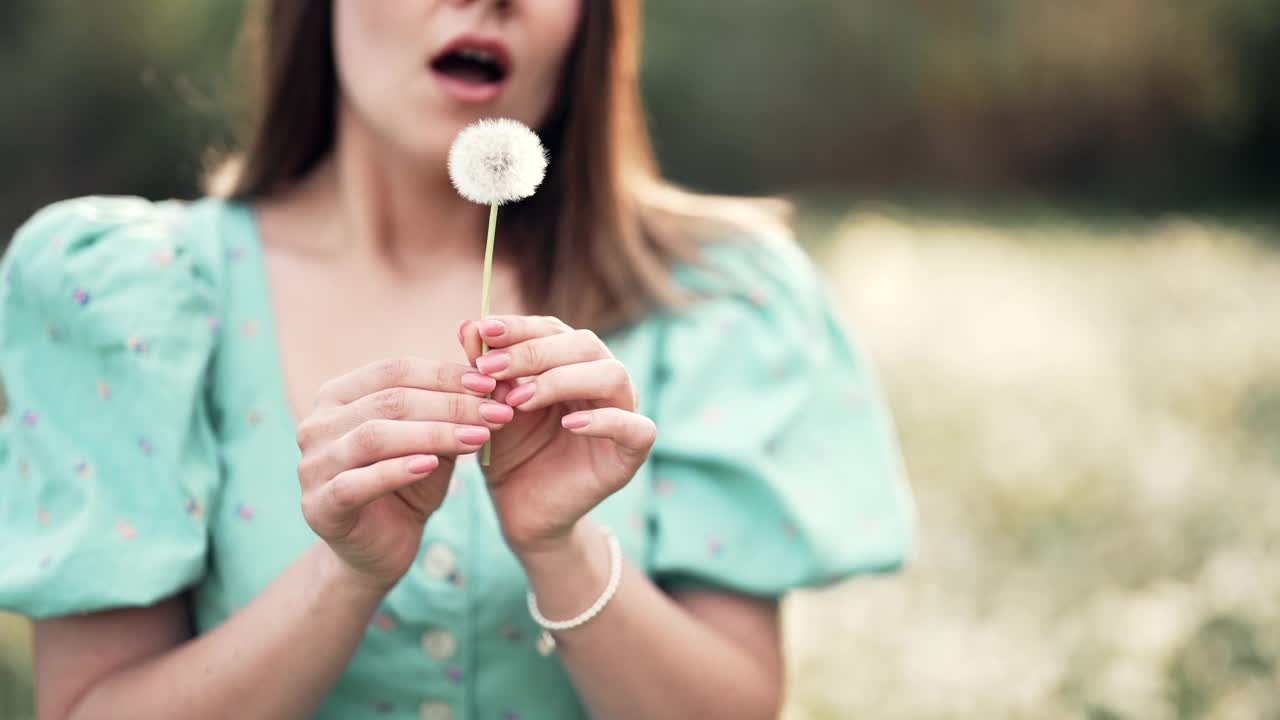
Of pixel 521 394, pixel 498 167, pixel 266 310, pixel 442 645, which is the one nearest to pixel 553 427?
pixel 521 394

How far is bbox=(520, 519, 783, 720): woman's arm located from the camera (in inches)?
47.3

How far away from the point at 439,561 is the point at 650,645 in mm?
260

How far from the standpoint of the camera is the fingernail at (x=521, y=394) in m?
1.03

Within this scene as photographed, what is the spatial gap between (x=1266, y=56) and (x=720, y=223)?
10999mm

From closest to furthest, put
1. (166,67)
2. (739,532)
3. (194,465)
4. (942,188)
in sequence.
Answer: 1. (194,465)
2. (739,532)
3. (166,67)
4. (942,188)

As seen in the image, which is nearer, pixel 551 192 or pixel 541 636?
pixel 541 636

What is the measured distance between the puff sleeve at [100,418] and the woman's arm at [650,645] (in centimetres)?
42

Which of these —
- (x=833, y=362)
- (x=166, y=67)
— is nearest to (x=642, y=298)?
(x=833, y=362)

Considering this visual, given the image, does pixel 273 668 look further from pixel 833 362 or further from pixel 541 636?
pixel 833 362

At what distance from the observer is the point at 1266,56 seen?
10.9m

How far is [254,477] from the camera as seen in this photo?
4.50 feet

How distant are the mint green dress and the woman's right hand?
30cm

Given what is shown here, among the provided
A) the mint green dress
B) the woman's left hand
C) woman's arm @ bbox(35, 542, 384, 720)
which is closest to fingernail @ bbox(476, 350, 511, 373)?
the woman's left hand

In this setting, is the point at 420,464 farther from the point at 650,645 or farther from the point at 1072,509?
the point at 1072,509
